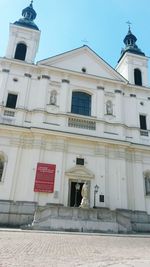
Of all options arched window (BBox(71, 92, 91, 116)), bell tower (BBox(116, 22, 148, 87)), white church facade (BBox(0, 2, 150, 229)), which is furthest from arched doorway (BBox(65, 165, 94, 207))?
bell tower (BBox(116, 22, 148, 87))

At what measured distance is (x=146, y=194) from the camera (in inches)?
724

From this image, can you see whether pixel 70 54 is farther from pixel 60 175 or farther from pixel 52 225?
pixel 52 225

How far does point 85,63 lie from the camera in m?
22.2

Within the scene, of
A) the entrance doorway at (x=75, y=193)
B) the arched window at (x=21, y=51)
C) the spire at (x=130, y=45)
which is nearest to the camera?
the entrance doorway at (x=75, y=193)

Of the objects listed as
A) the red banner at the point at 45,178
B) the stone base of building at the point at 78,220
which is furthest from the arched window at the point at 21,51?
the stone base of building at the point at 78,220

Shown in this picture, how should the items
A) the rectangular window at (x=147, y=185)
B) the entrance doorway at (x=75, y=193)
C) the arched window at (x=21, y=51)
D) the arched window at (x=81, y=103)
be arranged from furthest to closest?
the arched window at (x=21, y=51)
the arched window at (x=81, y=103)
the rectangular window at (x=147, y=185)
the entrance doorway at (x=75, y=193)

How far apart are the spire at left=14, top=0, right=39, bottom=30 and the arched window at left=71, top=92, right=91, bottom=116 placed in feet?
27.0

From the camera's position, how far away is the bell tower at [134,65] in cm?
2366

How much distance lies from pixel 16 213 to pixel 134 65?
1809 centimetres

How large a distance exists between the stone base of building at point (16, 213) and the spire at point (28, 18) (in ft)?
53.8

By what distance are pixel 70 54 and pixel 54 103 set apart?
18.8ft

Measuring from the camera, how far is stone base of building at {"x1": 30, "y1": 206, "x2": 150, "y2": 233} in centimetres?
1291

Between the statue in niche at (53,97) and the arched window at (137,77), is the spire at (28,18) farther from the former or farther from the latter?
the arched window at (137,77)

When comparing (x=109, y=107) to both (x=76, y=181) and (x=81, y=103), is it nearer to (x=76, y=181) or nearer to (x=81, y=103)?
(x=81, y=103)
